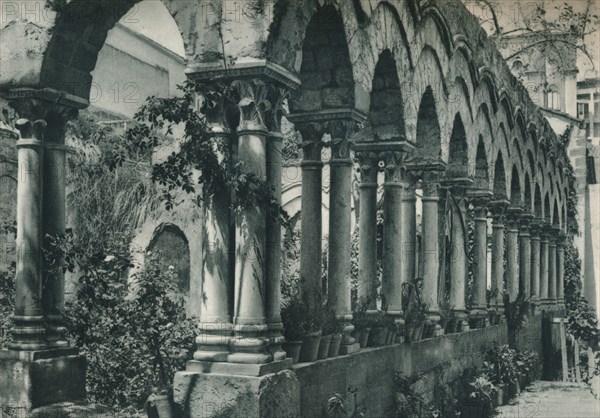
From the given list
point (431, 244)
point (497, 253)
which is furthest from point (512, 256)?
point (431, 244)

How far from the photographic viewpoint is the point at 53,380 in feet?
20.3

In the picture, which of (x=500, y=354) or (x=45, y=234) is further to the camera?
(x=500, y=354)

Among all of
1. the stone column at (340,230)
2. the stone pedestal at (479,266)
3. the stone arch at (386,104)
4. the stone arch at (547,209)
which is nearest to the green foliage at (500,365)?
the stone pedestal at (479,266)

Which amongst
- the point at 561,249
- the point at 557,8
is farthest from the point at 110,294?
the point at 561,249

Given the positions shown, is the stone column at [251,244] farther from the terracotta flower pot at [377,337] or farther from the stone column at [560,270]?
Result: the stone column at [560,270]

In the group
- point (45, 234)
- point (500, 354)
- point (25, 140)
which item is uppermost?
point (25, 140)

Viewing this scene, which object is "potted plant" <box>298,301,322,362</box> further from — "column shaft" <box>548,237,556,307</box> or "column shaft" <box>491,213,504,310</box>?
"column shaft" <box>548,237,556,307</box>

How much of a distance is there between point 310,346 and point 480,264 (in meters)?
7.45

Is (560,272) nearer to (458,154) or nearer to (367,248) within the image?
(458,154)

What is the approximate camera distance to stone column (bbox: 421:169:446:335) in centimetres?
1017

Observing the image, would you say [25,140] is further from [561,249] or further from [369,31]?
[561,249]

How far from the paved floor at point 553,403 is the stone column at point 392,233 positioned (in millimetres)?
3154

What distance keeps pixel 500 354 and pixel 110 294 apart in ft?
23.3

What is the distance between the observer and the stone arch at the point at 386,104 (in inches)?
336
